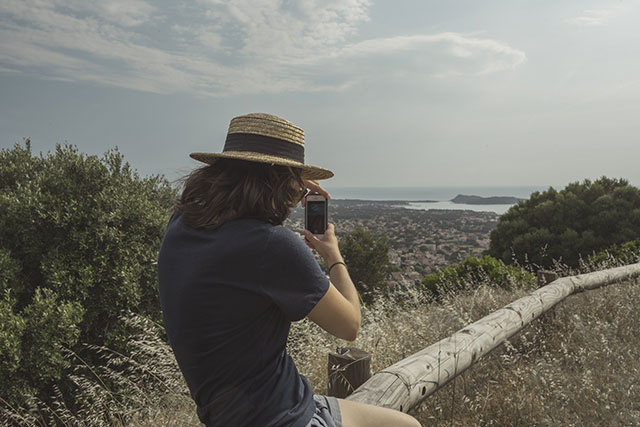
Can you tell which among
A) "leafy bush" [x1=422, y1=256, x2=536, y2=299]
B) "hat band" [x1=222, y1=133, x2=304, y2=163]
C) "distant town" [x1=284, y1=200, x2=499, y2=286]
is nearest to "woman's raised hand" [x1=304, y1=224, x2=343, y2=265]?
"hat band" [x1=222, y1=133, x2=304, y2=163]

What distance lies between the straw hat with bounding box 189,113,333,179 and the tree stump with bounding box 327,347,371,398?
113cm

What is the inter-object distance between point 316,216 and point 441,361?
1303 millimetres

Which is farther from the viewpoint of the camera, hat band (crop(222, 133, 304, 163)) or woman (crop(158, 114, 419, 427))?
hat band (crop(222, 133, 304, 163))

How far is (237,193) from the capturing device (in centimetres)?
125

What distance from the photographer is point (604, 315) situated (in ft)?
15.7

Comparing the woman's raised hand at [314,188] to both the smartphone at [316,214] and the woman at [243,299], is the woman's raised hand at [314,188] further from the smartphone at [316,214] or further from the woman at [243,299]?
the woman at [243,299]

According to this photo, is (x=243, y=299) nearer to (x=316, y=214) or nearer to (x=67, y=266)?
(x=316, y=214)

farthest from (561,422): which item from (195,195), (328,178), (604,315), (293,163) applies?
(604,315)

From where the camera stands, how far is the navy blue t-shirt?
110 centimetres

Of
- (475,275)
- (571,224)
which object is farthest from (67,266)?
(571,224)

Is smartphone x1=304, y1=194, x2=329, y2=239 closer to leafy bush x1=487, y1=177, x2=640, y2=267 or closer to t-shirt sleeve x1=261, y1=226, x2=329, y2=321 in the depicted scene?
t-shirt sleeve x1=261, y1=226, x2=329, y2=321

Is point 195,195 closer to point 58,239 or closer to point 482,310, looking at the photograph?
point 482,310

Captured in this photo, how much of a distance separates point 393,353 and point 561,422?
4.40 feet

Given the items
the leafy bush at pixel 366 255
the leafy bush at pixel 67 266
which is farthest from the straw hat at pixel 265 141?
the leafy bush at pixel 366 255
